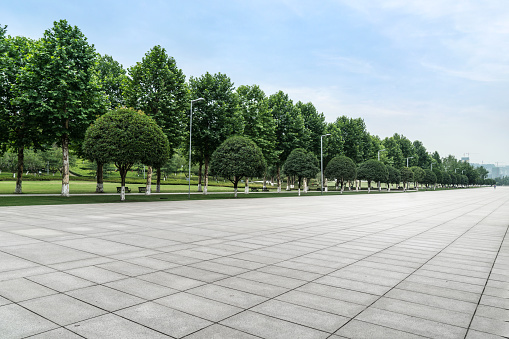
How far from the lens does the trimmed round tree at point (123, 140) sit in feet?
86.1

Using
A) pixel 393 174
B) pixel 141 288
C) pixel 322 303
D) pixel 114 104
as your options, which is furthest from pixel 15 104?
pixel 393 174

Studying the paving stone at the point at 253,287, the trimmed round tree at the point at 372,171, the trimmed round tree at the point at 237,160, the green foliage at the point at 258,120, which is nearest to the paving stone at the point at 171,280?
the paving stone at the point at 253,287

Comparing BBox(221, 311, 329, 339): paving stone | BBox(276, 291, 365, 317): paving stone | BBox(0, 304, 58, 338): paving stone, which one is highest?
BBox(0, 304, 58, 338): paving stone

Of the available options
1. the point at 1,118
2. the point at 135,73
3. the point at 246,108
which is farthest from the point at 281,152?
the point at 1,118

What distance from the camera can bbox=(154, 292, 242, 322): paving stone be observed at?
4480 mm

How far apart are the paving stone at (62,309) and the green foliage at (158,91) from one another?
32.1 m

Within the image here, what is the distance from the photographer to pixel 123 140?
85.8ft

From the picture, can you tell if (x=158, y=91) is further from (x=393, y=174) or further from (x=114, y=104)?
(x=393, y=174)

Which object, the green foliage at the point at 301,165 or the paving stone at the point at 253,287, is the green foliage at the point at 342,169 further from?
the paving stone at the point at 253,287

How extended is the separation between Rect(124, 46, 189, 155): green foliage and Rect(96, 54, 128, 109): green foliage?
163 centimetres

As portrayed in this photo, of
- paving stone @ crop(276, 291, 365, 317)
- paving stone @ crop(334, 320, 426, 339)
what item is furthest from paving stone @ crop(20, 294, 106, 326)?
paving stone @ crop(334, 320, 426, 339)

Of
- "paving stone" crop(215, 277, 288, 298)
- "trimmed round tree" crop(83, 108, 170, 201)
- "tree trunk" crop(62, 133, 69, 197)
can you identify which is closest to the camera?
"paving stone" crop(215, 277, 288, 298)

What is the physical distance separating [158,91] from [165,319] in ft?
115

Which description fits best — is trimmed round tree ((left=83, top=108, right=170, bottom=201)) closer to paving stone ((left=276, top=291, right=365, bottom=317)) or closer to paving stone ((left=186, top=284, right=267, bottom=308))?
paving stone ((left=186, top=284, right=267, bottom=308))
